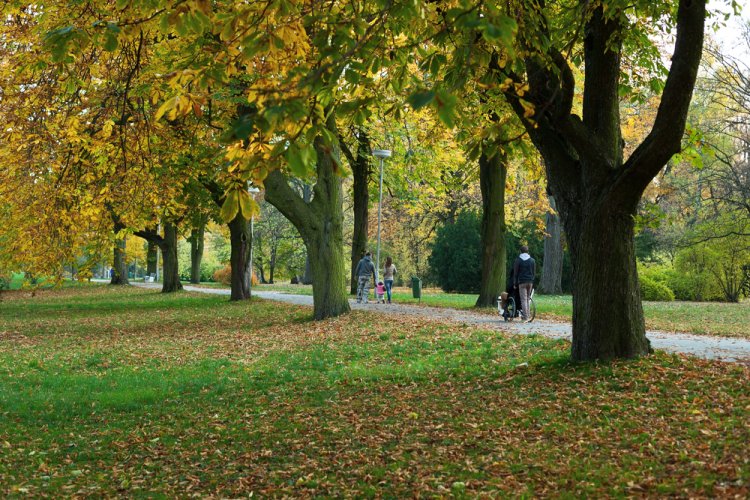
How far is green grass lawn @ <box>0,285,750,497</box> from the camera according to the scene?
589 cm

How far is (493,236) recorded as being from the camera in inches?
893

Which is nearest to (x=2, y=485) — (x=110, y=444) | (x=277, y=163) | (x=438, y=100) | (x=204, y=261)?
(x=110, y=444)

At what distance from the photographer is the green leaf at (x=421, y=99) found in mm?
3383

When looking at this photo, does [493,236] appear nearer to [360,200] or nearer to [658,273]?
[360,200]

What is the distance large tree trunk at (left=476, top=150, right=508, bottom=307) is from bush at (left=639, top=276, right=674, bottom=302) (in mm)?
11980

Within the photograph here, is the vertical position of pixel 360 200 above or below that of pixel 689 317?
above

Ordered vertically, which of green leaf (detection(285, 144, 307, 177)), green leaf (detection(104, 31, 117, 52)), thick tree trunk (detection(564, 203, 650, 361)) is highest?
green leaf (detection(104, 31, 117, 52))

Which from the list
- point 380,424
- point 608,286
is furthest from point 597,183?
point 380,424

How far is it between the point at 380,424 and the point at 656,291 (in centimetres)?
2705

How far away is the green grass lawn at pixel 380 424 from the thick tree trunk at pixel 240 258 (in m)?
14.9

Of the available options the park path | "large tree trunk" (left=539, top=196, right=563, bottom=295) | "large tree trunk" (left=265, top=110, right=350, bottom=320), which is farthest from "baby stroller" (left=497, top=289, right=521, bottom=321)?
"large tree trunk" (left=539, top=196, right=563, bottom=295)

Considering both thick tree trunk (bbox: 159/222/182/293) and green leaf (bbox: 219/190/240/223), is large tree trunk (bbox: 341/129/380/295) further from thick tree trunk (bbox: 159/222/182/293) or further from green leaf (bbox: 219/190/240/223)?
green leaf (bbox: 219/190/240/223)

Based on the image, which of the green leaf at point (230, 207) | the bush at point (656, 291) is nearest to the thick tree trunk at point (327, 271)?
the green leaf at point (230, 207)

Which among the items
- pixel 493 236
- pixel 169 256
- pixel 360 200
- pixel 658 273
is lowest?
pixel 658 273
